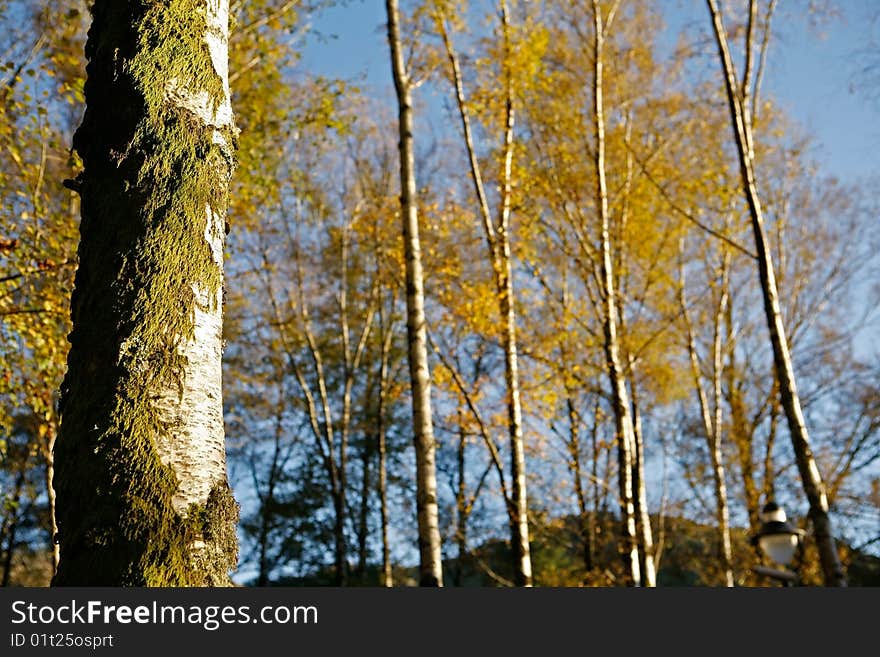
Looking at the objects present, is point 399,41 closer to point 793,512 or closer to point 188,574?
point 188,574

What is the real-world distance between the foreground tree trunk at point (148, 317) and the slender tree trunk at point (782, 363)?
4.78 metres

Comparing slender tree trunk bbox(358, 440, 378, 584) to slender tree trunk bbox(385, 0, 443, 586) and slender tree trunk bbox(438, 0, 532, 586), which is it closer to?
slender tree trunk bbox(438, 0, 532, 586)

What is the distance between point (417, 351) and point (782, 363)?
291 cm

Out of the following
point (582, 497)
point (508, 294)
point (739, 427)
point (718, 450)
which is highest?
point (508, 294)

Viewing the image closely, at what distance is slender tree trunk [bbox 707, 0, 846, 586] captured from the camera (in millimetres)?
5277

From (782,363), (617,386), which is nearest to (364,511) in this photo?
(617,386)

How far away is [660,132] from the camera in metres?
11.3

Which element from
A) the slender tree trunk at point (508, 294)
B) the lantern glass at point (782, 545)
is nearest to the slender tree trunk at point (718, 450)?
the slender tree trunk at point (508, 294)

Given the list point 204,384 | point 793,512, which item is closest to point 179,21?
point 204,384

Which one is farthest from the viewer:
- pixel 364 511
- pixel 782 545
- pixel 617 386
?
pixel 364 511

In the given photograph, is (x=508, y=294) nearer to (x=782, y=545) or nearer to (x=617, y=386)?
(x=617, y=386)

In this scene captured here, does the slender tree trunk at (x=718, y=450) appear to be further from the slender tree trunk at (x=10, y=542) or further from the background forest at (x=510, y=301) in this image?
the slender tree trunk at (x=10, y=542)

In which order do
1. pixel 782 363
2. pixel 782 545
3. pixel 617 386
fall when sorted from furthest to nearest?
pixel 617 386 → pixel 782 545 → pixel 782 363

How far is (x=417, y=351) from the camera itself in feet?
19.9
